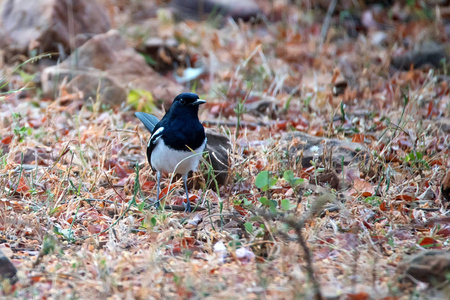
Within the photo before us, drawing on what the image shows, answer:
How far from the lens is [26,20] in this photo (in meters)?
6.87

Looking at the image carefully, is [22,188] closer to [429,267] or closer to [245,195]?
[245,195]

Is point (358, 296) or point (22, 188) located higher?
point (358, 296)

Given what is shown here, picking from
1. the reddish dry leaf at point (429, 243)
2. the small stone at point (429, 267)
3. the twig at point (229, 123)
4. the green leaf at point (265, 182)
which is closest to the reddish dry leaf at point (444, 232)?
the reddish dry leaf at point (429, 243)

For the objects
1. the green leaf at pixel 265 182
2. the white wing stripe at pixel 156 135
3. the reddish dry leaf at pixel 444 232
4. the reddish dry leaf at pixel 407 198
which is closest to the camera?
the green leaf at pixel 265 182

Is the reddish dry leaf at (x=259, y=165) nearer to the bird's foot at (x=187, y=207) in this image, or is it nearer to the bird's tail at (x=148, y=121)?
the bird's foot at (x=187, y=207)

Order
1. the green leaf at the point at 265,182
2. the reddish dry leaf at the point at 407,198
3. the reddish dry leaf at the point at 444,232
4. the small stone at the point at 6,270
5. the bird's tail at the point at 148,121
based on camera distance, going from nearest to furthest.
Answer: the small stone at the point at 6,270, the green leaf at the point at 265,182, the reddish dry leaf at the point at 444,232, the reddish dry leaf at the point at 407,198, the bird's tail at the point at 148,121

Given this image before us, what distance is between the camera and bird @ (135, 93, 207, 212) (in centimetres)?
380

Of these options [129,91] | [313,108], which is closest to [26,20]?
[129,91]

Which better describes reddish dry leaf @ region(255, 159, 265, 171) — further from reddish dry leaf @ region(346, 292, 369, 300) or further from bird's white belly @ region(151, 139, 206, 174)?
reddish dry leaf @ region(346, 292, 369, 300)

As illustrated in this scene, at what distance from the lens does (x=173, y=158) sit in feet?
12.5

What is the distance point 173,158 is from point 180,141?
12 cm

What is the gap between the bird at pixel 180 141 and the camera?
3.80 m

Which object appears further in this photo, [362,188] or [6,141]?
[6,141]

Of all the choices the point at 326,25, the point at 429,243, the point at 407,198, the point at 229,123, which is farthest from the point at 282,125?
the point at 326,25
